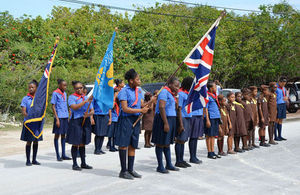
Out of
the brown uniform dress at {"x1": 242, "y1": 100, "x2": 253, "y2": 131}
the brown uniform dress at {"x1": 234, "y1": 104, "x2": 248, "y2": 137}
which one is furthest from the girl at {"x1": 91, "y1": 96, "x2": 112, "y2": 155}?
the brown uniform dress at {"x1": 242, "y1": 100, "x2": 253, "y2": 131}

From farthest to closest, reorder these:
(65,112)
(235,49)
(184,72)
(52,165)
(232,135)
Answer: (235,49) → (184,72) → (232,135) → (65,112) → (52,165)

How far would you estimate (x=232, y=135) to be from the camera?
981 cm

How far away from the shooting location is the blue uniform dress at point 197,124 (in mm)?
8531

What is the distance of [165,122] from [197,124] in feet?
4.62

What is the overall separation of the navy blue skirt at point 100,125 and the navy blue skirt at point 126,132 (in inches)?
110

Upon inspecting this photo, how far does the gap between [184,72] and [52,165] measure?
1577 centimetres

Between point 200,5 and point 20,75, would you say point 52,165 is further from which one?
point 200,5

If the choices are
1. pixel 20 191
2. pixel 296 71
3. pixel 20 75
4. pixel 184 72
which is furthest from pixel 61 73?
pixel 296 71

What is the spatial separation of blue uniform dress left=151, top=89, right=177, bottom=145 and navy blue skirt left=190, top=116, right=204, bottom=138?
98 cm

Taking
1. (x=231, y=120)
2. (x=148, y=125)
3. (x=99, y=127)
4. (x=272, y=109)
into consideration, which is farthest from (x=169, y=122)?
(x=272, y=109)

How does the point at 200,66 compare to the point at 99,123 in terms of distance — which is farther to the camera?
the point at 99,123

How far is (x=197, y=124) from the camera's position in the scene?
28.1ft

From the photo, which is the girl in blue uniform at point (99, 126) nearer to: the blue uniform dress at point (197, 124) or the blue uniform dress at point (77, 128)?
the blue uniform dress at point (77, 128)

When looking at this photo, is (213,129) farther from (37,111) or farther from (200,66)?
(37,111)
